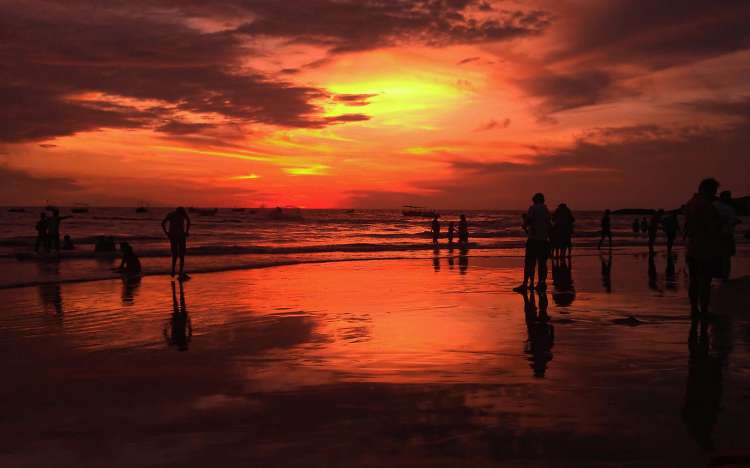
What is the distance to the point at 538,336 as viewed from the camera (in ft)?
29.5

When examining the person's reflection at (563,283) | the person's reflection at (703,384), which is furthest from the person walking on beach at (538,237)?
the person's reflection at (703,384)

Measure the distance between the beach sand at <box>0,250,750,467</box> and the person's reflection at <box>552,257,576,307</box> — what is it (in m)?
0.35

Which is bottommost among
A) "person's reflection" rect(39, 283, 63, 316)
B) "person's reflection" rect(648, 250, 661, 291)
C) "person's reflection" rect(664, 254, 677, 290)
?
"person's reflection" rect(39, 283, 63, 316)

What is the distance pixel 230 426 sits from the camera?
5281 millimetres

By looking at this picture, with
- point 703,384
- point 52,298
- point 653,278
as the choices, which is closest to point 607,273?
point 653,278

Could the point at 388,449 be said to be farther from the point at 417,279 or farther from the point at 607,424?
the point at 417,279

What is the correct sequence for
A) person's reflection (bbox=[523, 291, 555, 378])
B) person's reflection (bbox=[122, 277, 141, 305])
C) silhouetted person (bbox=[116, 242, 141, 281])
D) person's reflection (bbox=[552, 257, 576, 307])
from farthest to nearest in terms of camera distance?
silhouetted person (bbox=[116, 242, 141, 281]) → person's reflection (bbox=[122, 277, 141, 305]) → person's reflection (bbox=[552, 257, 576, 307]) → person's reflection (bbox=[523, 291, 555, 378])

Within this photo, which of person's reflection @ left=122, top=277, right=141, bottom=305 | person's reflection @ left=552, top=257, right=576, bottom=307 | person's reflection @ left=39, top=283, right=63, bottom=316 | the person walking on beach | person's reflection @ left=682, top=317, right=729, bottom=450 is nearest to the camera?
person's reflection @ left=682, top=317, right=729, bottom=450

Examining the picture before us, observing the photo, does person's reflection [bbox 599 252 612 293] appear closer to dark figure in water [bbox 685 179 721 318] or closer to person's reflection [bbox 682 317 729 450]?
dark figure in water [bbox 685 179 721 318]

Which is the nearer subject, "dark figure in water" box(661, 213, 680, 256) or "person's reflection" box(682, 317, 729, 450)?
"person's reflection" box(682, 317, 729, 450)

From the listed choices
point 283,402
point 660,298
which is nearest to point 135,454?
point 283,402

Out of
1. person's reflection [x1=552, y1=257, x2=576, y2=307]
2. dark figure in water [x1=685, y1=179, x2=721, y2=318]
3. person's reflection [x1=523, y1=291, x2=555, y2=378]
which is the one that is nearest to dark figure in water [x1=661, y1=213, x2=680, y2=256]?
person's reflection [x1=552, y1=257, x2=576, y2=307]

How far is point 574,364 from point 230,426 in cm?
409

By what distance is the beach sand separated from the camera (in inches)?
186
